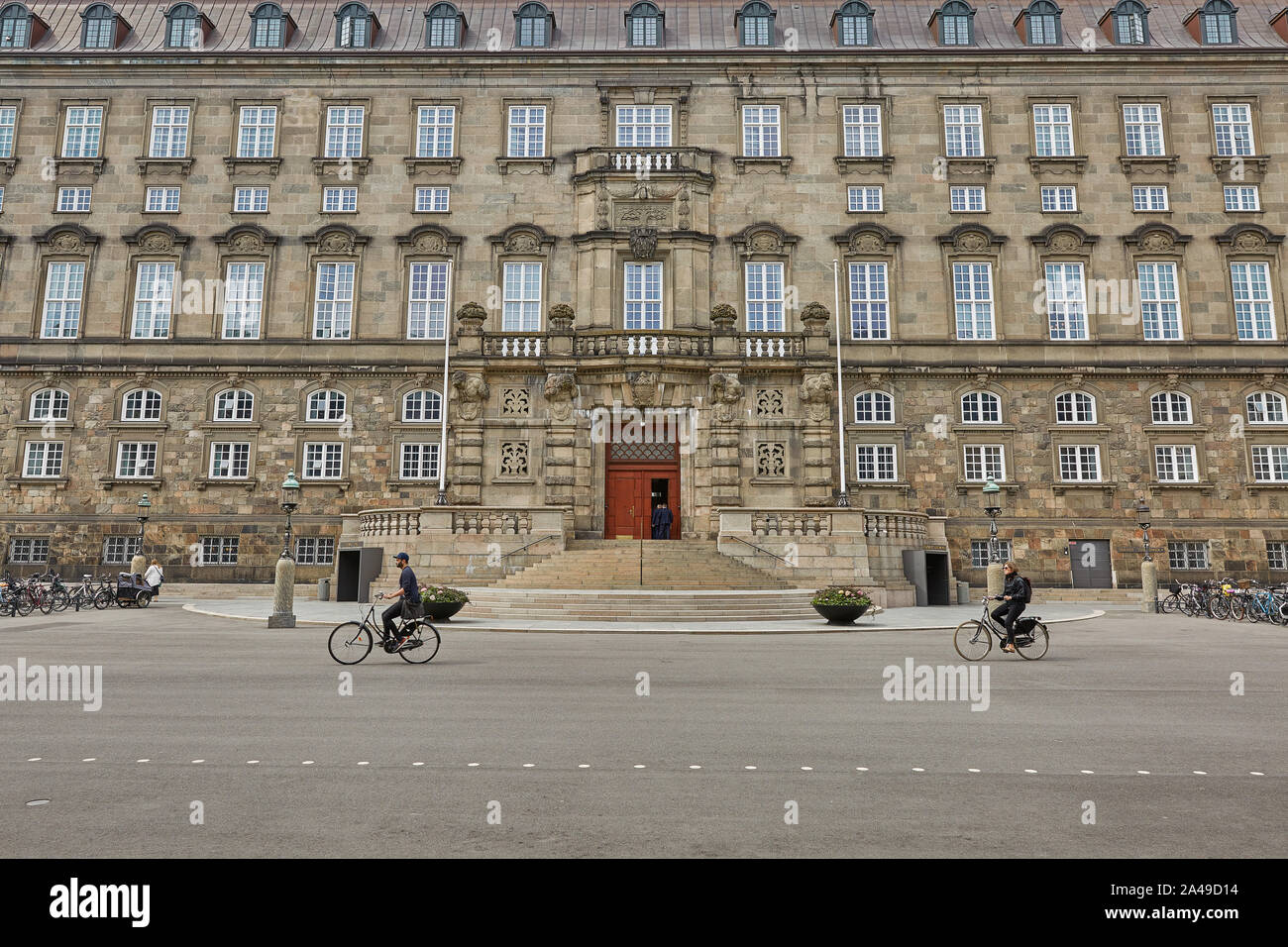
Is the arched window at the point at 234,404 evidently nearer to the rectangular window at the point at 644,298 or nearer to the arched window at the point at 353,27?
the rectangular window at the point at 644,298

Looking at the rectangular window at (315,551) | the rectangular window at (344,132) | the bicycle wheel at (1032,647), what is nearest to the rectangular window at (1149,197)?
the bicycle wheel at (1032,647)

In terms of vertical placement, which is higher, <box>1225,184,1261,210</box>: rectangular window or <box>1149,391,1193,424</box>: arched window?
<box>1225,184,1261,210</box>: rectangular window

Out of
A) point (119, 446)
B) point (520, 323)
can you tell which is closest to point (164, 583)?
point (119, 446)

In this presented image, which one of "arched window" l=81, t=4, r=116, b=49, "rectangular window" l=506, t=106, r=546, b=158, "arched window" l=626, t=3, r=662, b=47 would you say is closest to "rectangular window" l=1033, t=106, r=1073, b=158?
"arched window" l=626, t=3, r=662, b=47

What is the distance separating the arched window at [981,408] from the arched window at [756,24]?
1943 centimetres

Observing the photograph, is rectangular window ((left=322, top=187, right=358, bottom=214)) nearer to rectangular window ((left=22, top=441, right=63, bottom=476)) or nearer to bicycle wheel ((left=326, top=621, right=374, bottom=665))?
rectangular window ((left=22, top=441, right=63, bottom=476))

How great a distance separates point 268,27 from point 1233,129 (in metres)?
45.7

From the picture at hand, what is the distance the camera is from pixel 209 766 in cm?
695

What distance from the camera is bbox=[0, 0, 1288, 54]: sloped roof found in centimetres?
→ 3753

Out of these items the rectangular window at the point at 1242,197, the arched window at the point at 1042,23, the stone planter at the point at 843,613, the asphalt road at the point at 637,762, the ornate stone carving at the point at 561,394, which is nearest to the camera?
the asphalt road at the point at 637,762

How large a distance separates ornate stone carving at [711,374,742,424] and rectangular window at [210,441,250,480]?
2039cm

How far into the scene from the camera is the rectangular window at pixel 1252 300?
1384 inches

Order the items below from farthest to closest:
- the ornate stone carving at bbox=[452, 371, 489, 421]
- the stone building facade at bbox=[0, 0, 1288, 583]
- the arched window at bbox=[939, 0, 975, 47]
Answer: the arched window at bbox=[939, 0, 975, 47] < the stone building facade at bbox=[0, 0, 1288, 583] < the ornate stone carving at bbox=[452, 371, 489, 421]
